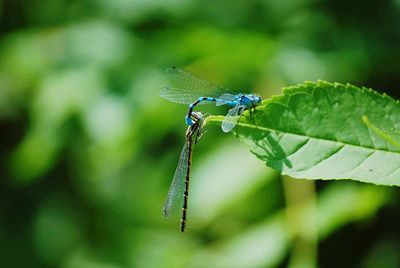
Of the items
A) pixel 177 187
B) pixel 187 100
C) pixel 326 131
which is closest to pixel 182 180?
pixel 177 187

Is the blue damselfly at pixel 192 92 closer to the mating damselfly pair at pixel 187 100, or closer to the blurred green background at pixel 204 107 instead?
the mating damselfly pair at pixel 187 100

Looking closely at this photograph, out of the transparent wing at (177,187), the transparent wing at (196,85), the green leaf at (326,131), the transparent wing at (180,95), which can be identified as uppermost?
the transparent wing at (196,85)

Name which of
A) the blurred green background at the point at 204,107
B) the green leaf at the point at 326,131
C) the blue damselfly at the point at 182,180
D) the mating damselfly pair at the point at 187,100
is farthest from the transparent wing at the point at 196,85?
the green leaf at the point at 326,131

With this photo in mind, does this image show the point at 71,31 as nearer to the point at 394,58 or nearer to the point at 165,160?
the point at 165,160

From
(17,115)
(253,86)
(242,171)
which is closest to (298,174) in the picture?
(242,171)

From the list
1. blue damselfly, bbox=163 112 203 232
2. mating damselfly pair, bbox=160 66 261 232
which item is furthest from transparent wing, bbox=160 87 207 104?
blue damselfly, bbox=163 112 203 232

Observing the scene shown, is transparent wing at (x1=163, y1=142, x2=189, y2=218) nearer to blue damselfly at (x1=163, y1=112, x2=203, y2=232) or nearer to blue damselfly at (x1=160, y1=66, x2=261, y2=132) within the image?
blue damselfly at (x1=163, y1=112, x2=203, y2=232)
